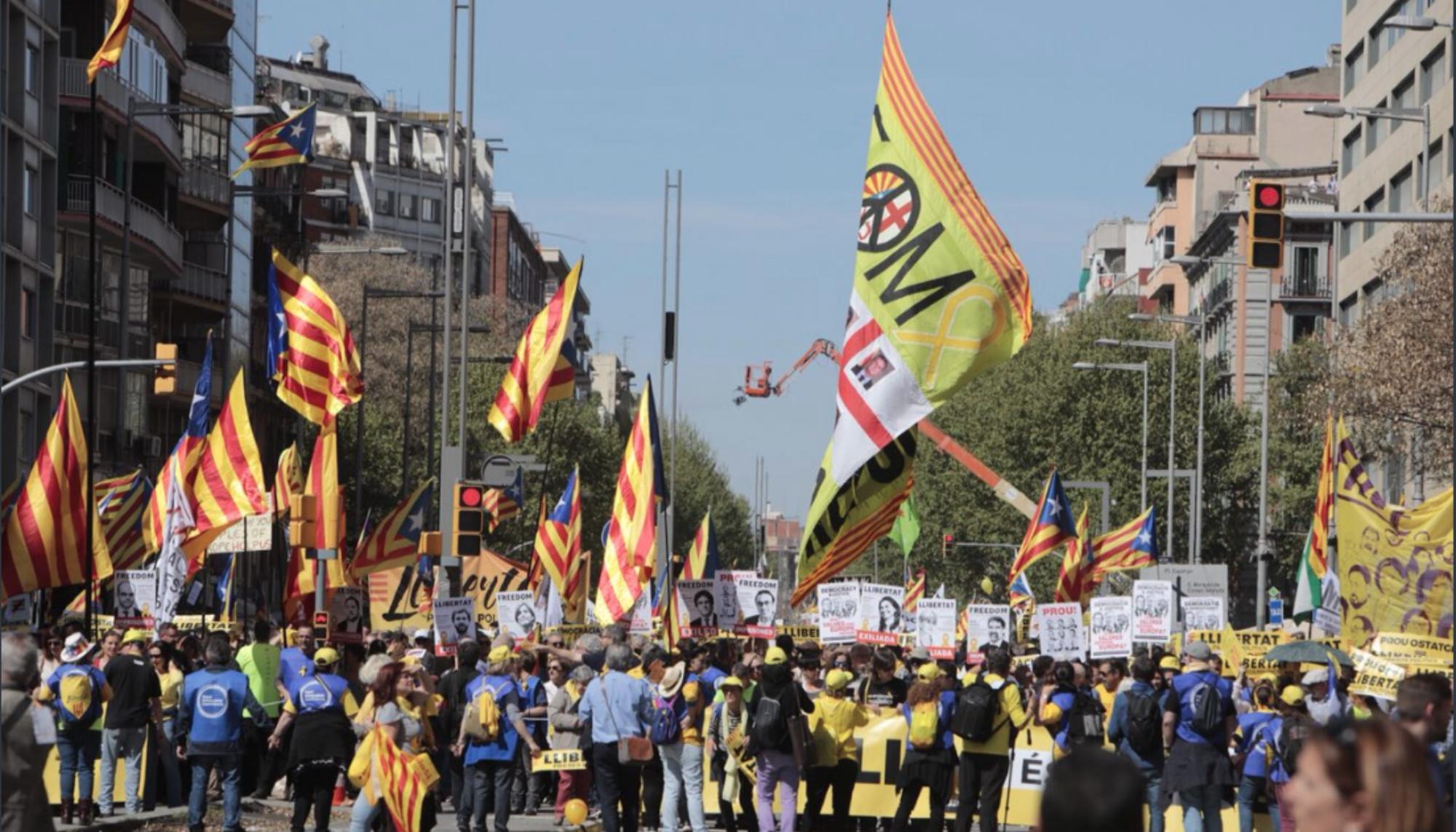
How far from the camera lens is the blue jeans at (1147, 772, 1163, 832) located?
1939cm

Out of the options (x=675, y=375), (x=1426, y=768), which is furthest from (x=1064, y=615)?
(x=675, y=375)

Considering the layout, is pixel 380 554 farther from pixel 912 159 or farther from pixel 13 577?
pixel 912 159

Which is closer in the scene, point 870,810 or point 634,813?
point 634,813

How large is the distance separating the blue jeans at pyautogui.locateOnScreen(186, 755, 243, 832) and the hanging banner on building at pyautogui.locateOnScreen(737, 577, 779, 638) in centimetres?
1448

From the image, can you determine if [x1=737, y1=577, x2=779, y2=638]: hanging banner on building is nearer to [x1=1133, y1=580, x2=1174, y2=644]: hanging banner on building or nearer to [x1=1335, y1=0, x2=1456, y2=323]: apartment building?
[x1=1133, y1=580, x2=1174, y2=644]: hanging banner on building

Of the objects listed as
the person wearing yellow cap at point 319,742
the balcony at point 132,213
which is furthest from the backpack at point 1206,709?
the balcony at point 132,213

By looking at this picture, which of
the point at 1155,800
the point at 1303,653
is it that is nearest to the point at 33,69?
the point at 1303,653

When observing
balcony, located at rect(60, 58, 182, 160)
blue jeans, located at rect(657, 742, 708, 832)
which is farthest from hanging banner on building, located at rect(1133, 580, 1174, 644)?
balcony, located at rect(60, 58, 182, 160)

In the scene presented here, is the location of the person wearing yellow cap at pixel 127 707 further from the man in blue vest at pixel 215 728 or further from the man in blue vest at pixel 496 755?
the man in blue vest at pixel 496 755

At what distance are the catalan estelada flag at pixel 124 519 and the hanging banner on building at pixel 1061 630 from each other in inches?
463

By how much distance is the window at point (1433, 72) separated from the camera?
2402 inches

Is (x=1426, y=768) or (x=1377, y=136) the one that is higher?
(x=1377, y=136)

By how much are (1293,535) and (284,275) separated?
2241 inches

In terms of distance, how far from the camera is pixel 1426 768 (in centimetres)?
501
